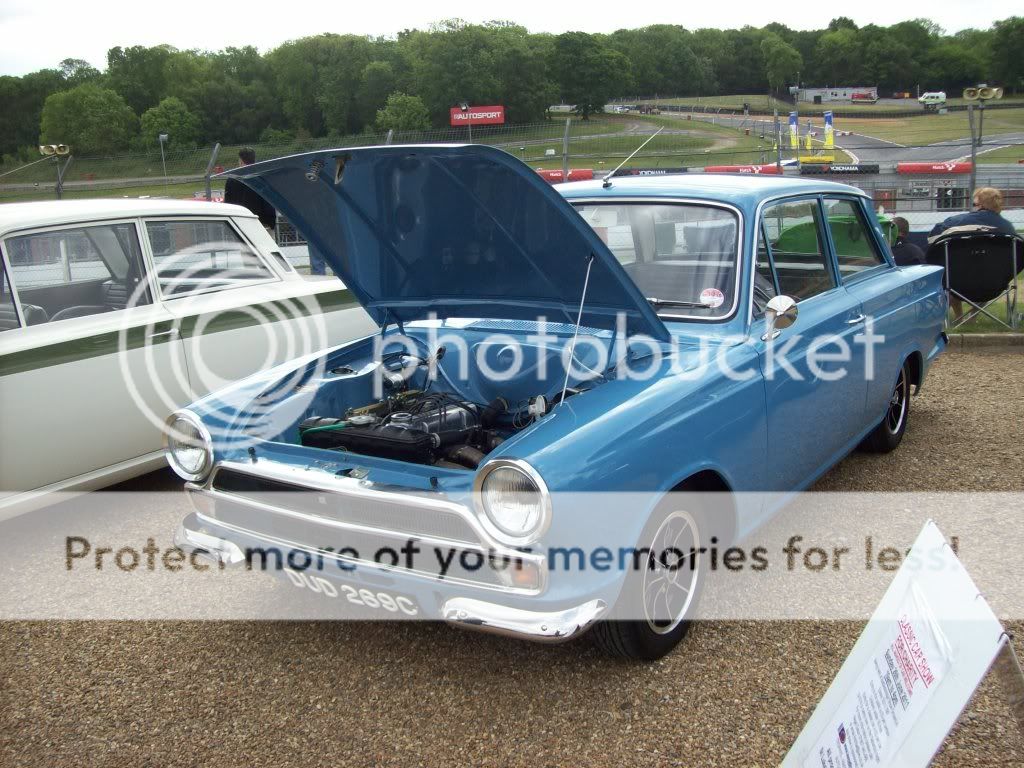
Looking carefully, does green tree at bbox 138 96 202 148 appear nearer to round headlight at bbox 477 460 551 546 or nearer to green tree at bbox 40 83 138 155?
green tree at bbox 40 83 138 155

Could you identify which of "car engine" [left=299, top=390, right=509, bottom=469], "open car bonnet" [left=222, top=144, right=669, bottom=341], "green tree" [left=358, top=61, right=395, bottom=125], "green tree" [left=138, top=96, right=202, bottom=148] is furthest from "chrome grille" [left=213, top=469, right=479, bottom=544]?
"green tree" [left=138, top=96, right=202, bottom=148]

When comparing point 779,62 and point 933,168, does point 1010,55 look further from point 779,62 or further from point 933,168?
point 933,168

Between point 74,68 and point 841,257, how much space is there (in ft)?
344

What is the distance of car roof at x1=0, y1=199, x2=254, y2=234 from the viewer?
4.43m

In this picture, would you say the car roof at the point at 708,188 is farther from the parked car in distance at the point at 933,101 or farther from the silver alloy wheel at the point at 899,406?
the parked car in distance at the point at 933,101

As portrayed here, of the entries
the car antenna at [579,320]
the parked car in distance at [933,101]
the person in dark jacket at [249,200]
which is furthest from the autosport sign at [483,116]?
the car antenna at [579,320]

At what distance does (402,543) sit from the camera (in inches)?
105

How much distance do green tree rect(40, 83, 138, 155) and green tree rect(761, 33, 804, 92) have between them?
64.9 m

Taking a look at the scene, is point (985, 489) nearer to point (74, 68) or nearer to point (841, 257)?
point (841, 257)

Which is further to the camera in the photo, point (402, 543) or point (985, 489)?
point (985, 489)

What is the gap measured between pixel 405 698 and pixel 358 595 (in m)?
0.40

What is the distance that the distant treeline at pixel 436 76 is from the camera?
53.8 metres

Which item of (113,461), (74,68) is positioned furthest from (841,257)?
(74,68)

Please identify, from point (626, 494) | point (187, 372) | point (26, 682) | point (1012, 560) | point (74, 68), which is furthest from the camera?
point (74, 68)
